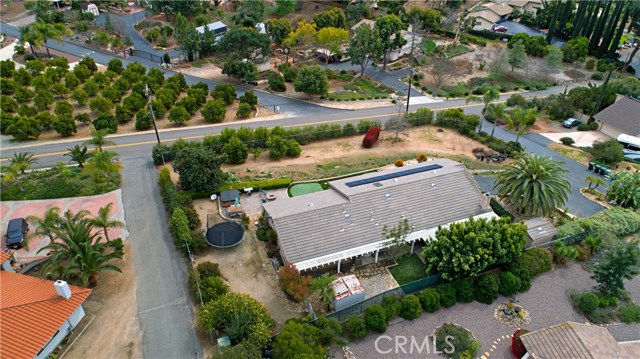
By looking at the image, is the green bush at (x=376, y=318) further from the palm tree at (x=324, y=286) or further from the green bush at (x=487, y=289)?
the green bush at (x=487, y=289)

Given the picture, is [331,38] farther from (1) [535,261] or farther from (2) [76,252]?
(2) [76,252]

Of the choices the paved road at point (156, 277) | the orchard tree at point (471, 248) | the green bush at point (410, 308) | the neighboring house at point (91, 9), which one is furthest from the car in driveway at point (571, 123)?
the neighboring house at point (91, 9)

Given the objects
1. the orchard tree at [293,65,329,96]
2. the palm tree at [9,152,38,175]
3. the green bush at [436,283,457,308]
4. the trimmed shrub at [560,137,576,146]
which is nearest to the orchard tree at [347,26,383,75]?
the orchard tree at [293,65,329,96]

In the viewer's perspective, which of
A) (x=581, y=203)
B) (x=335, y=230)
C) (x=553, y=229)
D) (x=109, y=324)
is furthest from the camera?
(x=581, y=203)

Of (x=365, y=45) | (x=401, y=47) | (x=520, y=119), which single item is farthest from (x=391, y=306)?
(x=401, y=47)

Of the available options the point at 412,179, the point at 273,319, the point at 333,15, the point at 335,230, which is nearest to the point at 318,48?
the point at 333,15

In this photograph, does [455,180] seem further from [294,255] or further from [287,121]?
[287,121]
